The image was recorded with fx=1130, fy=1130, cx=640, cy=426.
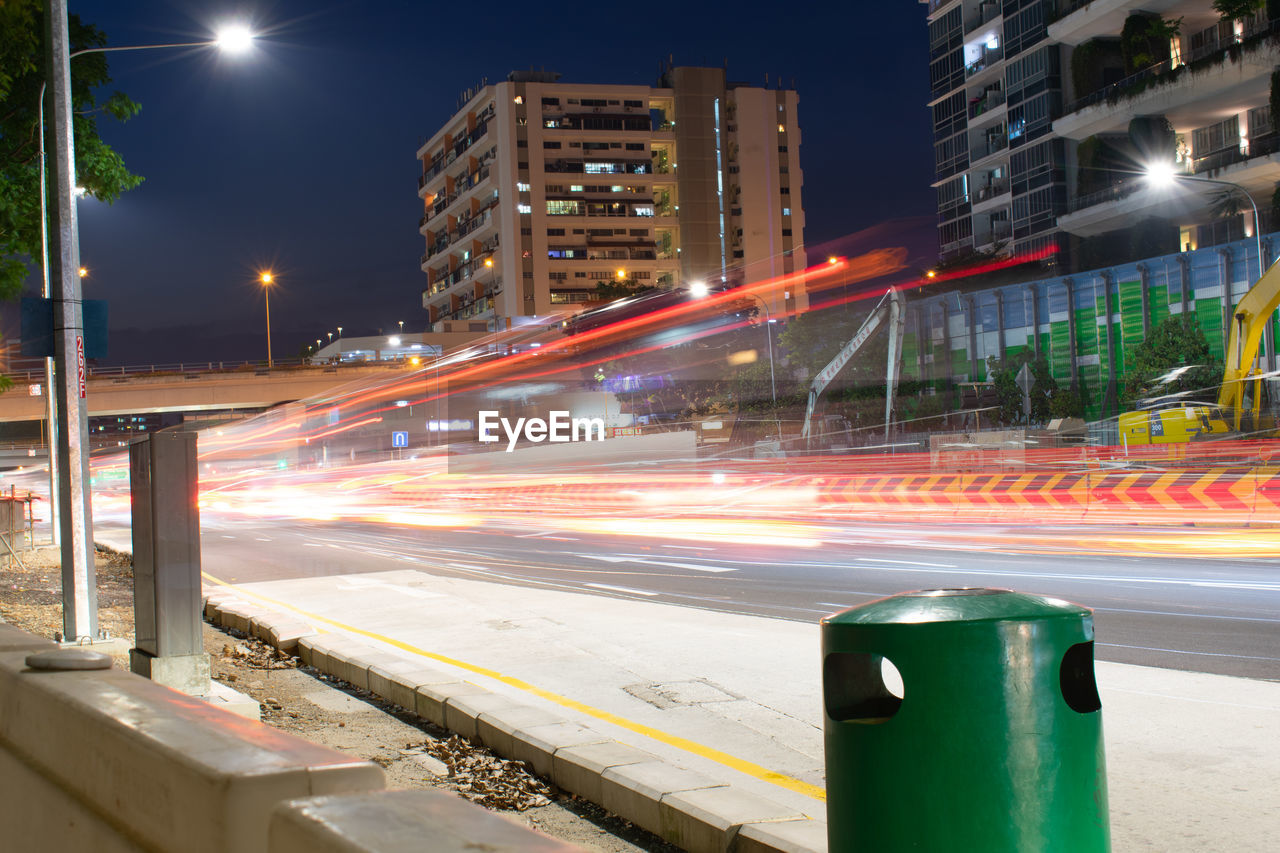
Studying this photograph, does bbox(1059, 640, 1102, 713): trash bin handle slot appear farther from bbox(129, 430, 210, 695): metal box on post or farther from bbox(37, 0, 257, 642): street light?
bbox(37, 0, 257, 642): street light

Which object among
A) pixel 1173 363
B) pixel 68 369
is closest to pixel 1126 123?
pixel 1173 363

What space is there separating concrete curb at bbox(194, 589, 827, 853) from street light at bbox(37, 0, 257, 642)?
2661 mm

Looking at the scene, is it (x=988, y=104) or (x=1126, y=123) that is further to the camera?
(x=988, y=104)

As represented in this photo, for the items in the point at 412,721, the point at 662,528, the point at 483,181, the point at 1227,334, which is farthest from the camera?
the point at 483,181

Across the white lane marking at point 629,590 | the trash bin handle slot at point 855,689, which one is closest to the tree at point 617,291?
the white lane marking at point 629,590

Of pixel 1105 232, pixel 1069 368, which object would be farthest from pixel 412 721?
pixel 1105 232

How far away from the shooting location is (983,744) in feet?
9.63

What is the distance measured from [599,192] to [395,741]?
305ft

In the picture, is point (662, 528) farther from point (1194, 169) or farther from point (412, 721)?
point (1194, 169)

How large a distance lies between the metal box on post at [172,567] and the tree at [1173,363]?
3253 centimetres

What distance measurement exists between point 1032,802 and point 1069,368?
1591 inches

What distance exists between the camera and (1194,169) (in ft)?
143

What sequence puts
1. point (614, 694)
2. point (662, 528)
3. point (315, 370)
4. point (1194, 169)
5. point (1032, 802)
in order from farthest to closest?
point (315, 370)
point (1194, 169)
point (662, 528)
point (614, 694)
point (1032, 802)

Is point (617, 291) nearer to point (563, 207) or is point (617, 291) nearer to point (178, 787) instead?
point (563, 207)
